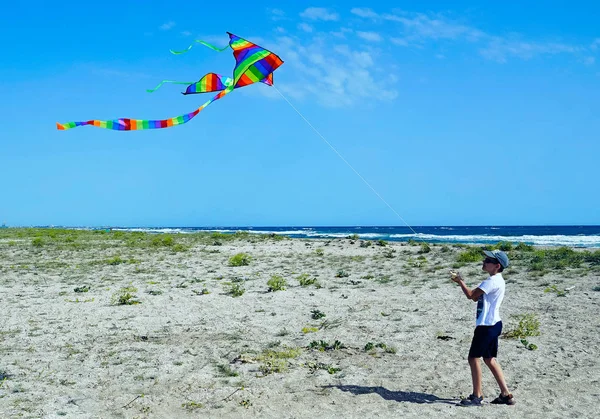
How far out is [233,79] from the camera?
298 inches

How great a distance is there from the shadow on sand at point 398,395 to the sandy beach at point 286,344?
0.03 m

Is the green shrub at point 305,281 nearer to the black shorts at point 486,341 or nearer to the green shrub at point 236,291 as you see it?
the green shrub at point 236,291

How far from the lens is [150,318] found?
11406 millimetres

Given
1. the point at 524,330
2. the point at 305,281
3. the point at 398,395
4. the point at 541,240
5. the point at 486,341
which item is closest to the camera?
the point at 486,341

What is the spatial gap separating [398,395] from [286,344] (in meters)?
2.91

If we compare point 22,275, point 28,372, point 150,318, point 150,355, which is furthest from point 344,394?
point 22,275

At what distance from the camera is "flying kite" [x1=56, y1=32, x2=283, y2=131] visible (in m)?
7.36

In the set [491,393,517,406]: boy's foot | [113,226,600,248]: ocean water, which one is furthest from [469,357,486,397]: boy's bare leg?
[113,226,600,248]: ocean water

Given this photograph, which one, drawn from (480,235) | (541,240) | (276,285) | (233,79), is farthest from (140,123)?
(480,235)

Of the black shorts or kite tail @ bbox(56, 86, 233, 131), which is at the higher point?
kite tail @ bbox(56, 86, 233, 131)

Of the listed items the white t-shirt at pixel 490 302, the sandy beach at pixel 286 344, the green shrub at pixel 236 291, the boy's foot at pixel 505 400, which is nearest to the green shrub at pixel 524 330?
the sandy beach at pixel 286 344

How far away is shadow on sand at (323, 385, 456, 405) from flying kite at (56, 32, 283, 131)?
4.38 m

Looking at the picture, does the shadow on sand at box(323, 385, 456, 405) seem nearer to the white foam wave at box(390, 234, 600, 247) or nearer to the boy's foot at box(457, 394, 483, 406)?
the boy's foot at box(457, 394, 483, 406)

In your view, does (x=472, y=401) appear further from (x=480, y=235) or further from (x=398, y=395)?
(x=480, y=235)
